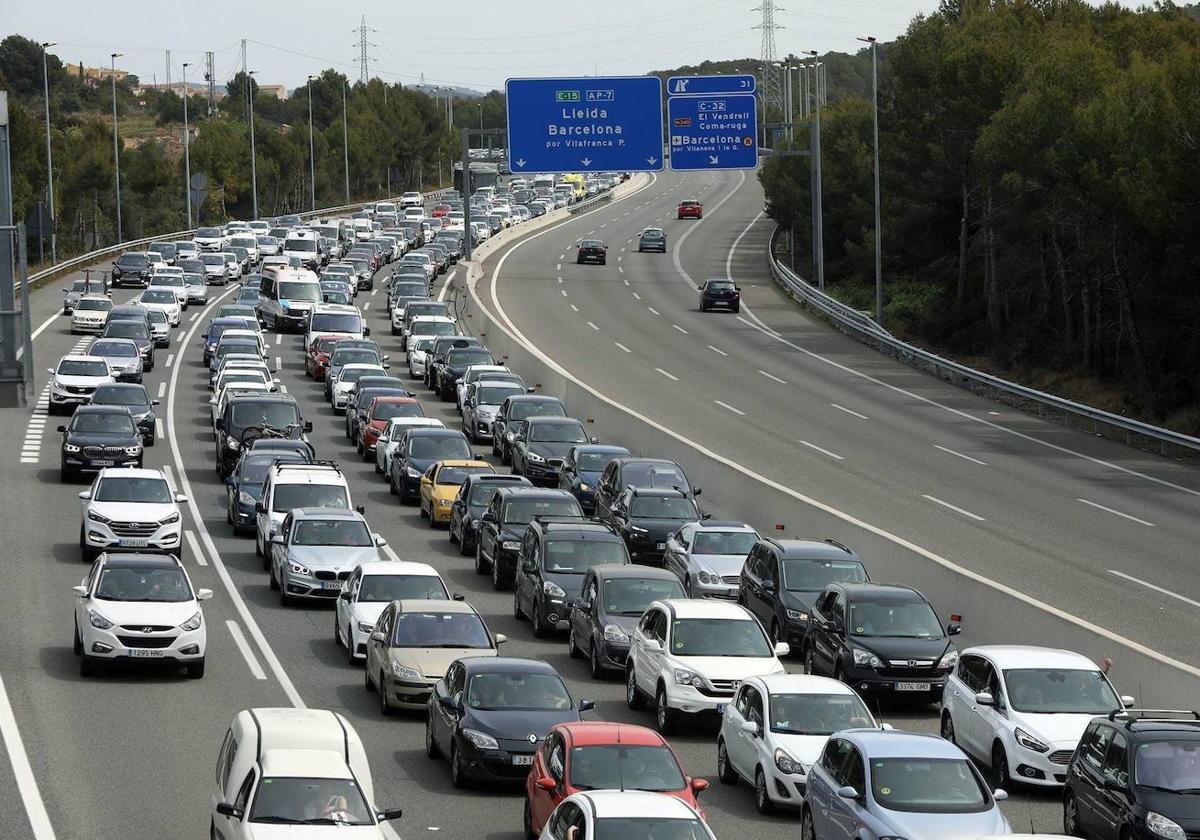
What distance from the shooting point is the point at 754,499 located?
1361 inches

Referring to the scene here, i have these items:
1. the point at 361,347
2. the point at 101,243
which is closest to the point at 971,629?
the point at 361,347

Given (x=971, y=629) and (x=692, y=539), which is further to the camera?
(x=692, y=539)

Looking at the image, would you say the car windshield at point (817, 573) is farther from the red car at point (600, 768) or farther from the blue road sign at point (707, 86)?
the blue road sign at point (707, 86)

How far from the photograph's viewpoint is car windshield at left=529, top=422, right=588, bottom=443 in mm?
39781

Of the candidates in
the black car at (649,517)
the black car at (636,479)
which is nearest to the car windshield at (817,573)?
the black car at (649,517)

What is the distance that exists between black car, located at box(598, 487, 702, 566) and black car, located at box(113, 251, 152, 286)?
170 ft

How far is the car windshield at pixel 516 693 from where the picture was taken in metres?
18.9

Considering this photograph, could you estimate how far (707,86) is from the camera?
6406 cm

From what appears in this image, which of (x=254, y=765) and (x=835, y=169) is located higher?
(x=835, y=169)

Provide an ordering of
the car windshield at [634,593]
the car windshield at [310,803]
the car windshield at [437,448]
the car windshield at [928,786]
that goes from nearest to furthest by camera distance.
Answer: the car windshield at [310,803], the car windshield at [928,786], the car windshield at [634,593], the car windshield at [437,448]

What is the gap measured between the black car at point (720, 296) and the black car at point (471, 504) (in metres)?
39.4

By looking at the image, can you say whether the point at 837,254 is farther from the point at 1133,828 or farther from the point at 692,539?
the point at 1133,828

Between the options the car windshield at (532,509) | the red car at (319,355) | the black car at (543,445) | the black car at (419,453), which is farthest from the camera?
the red car at (319,355)

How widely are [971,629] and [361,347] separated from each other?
30150mm
